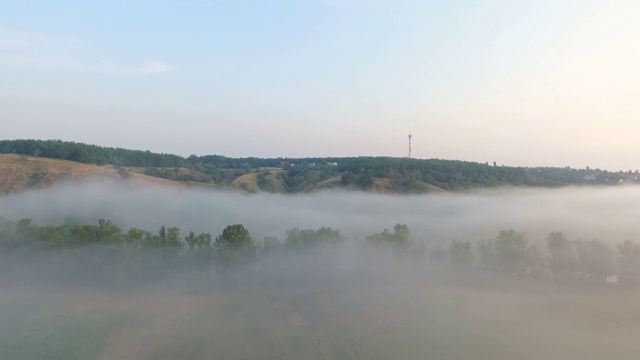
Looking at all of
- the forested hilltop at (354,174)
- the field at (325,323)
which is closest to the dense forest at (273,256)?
the field at (325,323)

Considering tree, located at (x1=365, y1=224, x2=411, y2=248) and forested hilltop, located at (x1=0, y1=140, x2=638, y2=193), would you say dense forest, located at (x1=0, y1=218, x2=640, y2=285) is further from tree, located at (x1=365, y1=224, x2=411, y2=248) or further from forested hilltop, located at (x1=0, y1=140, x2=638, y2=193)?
forested hilltop, located at (x1=0, y1=140, x2=638, y2=193)

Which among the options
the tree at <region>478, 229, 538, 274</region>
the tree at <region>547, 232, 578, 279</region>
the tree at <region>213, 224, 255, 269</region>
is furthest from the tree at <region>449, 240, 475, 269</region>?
the tree at <region>213, 224, 255, 269</region>

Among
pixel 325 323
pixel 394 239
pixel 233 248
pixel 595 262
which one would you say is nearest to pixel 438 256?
pixel 394 239

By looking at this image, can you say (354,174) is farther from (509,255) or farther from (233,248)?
(233,248)

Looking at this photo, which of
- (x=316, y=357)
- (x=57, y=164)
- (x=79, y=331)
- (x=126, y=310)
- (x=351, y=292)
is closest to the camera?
(x=316, y=357)

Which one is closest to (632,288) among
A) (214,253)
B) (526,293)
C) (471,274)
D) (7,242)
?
(526,293)

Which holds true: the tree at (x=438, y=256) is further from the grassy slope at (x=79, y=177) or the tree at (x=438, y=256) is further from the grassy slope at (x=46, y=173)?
the grassy slope at (x=46, y=173)

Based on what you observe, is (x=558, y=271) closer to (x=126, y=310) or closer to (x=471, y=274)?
(x=471, y=274)
